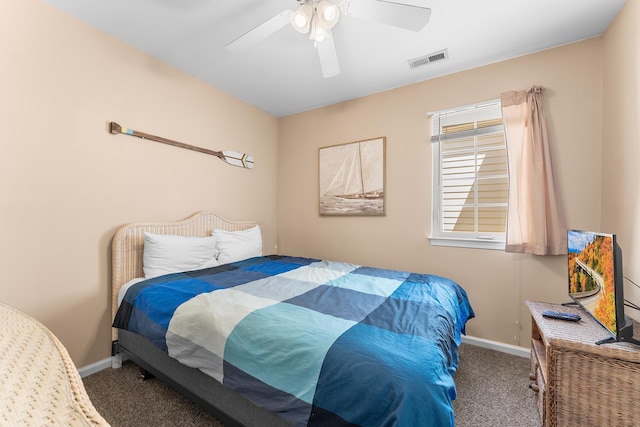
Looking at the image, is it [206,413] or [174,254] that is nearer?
[206,413]

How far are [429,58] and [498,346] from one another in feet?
8.58

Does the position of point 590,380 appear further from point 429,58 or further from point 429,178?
point 429,58

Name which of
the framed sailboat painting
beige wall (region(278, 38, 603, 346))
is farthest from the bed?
the framed sailboat painting

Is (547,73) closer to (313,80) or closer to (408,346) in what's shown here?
(313,80)

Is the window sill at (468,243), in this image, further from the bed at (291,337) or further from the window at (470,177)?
the bed at (291,337)

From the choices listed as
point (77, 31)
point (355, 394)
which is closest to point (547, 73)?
point (355, 394)

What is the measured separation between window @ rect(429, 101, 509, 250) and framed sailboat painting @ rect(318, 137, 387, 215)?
566mm

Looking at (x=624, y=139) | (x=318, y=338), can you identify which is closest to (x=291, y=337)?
(x=318, y=338)

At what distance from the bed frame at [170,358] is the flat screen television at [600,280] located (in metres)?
1.52

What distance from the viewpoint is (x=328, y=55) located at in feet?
6.09

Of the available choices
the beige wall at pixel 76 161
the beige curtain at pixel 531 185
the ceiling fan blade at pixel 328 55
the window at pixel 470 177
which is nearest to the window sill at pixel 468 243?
the window at pixel 470 177

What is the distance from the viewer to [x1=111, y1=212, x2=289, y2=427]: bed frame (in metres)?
1.33

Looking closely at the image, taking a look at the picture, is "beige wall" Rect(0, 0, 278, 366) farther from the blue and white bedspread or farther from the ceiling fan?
the ceiling fan

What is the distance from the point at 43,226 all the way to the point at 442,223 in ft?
10.5
